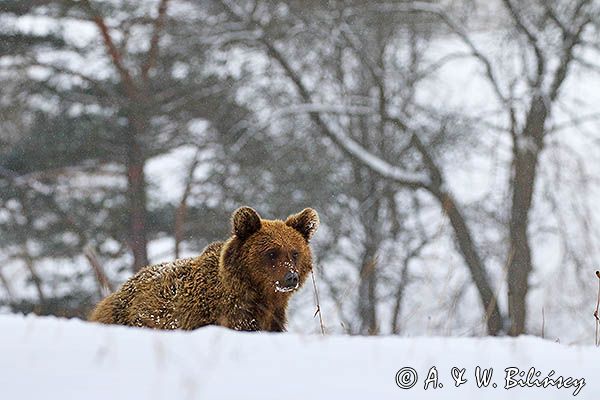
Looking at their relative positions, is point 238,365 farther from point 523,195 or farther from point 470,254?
point 523,195

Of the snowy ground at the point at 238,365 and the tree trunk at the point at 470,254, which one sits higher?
the snowy ground at the point at 238,365

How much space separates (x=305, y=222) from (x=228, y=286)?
28.6 inches

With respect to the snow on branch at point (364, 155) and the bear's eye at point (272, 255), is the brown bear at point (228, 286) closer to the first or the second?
the bear's eye at point (272, 255)

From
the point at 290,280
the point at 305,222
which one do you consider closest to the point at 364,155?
the point at 305,222

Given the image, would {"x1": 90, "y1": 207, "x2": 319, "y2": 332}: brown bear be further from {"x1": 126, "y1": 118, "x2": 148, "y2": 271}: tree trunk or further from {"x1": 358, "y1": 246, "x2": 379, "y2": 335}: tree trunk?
{"x1": 358, "y1": 246, "x2": 379, "y2": 335}: tree trunk

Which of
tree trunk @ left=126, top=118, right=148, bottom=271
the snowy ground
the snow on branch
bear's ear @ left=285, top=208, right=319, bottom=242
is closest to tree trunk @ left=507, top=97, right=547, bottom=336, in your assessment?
the snow on branch

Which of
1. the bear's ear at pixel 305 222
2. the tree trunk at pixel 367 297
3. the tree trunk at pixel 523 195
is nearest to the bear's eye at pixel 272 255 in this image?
the bear's ear at pixel 305 222

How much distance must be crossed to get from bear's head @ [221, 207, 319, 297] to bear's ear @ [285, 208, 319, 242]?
3.5 inches

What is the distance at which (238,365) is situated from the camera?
304 cm

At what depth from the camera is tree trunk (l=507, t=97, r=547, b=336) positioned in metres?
17.1

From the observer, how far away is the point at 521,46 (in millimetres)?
17188

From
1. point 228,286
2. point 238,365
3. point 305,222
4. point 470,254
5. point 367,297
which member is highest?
point 238,365

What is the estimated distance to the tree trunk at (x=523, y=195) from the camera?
56.2 ft

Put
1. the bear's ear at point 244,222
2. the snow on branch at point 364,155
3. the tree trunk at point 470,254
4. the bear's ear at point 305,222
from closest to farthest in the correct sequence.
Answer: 1. the bear's ear at point 244,222
2. the bear's ear at point 305,222
3. the tree trunk at point 470,254
4. the snow on branch at point 364,155
